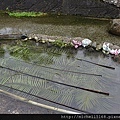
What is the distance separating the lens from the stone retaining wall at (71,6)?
6.54 meters

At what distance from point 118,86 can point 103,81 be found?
12.1 inches

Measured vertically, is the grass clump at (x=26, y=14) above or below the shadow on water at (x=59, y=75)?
above

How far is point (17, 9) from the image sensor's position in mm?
7078

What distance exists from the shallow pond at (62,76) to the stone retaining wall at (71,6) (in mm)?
1061

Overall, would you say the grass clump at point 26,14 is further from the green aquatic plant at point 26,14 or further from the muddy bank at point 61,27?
the muddy bank at point 61,27

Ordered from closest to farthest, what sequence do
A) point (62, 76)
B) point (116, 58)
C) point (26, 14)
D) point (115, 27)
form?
point (62, 76) → point (116, 58) → point (115, 27) → point (26, 14)

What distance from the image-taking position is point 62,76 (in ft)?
14.1

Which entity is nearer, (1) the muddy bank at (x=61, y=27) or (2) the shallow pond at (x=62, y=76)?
(2) the shallow pond at (x=62, y=76)

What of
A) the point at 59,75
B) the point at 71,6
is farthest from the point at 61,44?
the point at 71,6

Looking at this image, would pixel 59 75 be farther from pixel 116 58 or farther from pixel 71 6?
pixel 71 6

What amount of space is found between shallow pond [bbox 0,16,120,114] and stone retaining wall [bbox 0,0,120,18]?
1.06 meters

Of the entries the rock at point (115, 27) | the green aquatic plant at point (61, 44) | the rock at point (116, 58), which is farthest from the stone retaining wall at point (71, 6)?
the rock at point (116, 58)

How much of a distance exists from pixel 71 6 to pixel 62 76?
328 cm

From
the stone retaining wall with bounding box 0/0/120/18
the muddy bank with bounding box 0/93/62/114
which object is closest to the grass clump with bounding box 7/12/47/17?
the stone retaining wall with bounding box 0/0/120/18
